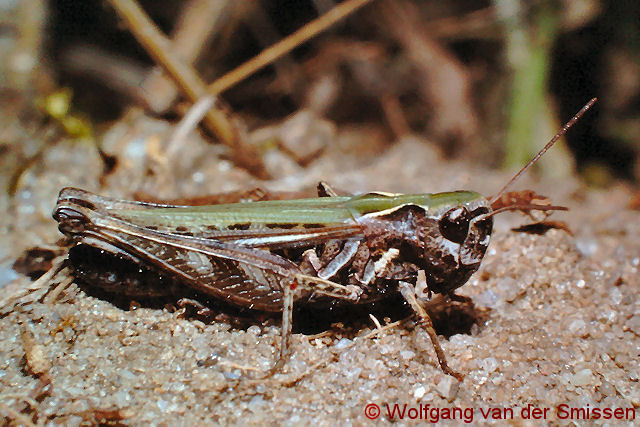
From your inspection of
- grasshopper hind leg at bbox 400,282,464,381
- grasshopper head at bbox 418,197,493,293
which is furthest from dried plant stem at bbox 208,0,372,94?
grasshopper hind leg at bbox 400,282,464,381

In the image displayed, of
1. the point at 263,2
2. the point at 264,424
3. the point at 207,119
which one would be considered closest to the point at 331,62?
the point at 263,2

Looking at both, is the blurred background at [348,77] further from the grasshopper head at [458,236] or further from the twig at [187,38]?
the grasshopper head at [458,236]

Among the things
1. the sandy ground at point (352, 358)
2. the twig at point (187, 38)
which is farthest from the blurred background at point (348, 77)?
the sandy ground at point (352, 358)

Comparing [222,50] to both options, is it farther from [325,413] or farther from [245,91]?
[325,413]

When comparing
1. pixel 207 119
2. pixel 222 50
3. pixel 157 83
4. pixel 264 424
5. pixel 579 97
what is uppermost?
pixel 579 97

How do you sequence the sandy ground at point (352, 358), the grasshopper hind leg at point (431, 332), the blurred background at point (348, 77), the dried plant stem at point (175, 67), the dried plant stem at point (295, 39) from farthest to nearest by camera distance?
the blurred background at point (348, 77)
the dried plant stem at point (295, 39)
the dried plant stem at point (175, 67)
the grasshopper hind leg at point (431, 332)
the sandy ground at point (352, 358)

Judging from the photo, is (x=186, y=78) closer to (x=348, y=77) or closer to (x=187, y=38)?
(x=187, y=38)

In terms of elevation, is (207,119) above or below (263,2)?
below

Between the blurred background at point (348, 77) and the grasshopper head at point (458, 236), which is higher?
the blurred background at point (348, 77)

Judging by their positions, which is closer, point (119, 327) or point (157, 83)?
point (119, 327)
